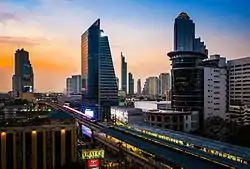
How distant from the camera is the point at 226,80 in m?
40.4

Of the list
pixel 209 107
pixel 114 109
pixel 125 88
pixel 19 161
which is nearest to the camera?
pixel 19 161

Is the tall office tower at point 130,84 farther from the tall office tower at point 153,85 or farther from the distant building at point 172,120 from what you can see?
the distant building at point 172,120

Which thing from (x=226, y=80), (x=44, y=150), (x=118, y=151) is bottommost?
(x=118, y=151)

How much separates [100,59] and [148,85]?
88461mm

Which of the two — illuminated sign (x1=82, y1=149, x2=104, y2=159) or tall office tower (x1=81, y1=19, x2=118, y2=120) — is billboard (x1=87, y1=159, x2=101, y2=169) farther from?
tall office tower (x1=81, y1=19, x2=118, y2=120)

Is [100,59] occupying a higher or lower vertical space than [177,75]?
higher

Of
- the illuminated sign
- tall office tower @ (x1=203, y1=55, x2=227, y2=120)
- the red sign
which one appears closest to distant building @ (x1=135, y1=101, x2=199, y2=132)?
tall office tower @ (x1=203, y1=55, x2=227, y2=120)

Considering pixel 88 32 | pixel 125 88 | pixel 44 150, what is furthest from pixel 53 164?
pixel 125 88

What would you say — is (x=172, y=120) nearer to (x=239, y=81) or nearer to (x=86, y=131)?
(x=86, y=131)

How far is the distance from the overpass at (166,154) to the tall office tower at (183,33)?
1848 inches

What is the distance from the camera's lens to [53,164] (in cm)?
1645

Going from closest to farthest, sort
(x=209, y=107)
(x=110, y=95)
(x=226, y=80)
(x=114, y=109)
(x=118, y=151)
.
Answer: (x=118, y=151), (x=209, y=107), (x=226, y=80), (x=114, y=109), (x=110, y=95)

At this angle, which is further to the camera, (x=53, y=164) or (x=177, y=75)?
(x=177, y=75)

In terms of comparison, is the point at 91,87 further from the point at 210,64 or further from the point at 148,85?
the point at 148,85
